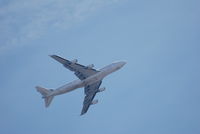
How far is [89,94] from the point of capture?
149000mm

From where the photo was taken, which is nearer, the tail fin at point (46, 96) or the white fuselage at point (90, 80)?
the white fuselage at point (90, 80)

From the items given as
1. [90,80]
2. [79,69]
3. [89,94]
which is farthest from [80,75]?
[89,94]

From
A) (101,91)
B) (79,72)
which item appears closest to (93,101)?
(101,91)

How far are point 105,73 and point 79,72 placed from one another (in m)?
7.91

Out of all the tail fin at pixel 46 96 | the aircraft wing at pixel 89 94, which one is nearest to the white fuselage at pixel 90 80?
the tail fin at pixel 46 96

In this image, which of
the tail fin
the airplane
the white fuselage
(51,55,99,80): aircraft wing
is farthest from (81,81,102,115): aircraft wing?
the tail fin

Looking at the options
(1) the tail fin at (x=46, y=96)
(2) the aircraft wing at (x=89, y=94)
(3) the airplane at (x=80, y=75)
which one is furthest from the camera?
(2) the aircraft wing at (x=89, y=94)

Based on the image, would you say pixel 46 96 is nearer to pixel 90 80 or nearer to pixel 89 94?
pixel 90 80

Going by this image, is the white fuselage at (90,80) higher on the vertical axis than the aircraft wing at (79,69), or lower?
lower

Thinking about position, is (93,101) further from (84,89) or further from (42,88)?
(42,88)

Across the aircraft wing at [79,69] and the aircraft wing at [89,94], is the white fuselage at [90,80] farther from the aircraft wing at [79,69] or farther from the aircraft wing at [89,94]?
the aircraft wing at [89,94]

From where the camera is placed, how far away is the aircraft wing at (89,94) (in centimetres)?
14707

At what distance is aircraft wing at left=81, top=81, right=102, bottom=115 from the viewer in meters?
147

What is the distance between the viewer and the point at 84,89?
5856 inches
